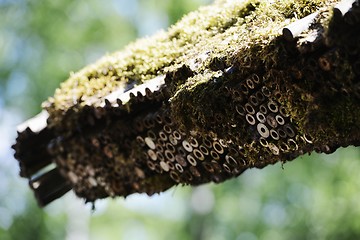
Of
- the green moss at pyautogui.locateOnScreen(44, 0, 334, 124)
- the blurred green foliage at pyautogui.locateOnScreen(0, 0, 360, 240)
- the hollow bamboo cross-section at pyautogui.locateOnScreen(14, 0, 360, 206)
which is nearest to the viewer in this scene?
the hollow bamboo cross-section at pyautogui.locateOnScreen(14, 0, 360, 206)

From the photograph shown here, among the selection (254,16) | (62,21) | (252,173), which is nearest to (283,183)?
(252,173)

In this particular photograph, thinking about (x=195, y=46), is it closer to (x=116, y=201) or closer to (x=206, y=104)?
(x=206, y=104)

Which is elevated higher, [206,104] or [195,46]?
[195,46]

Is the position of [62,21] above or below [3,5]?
below

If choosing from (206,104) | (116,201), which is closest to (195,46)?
(206,104)

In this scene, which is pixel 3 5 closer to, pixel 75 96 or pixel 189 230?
pixel 189 230

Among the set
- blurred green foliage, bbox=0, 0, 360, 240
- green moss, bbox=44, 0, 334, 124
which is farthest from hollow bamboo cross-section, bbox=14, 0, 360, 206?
blurred green foliage, bbox=0, 0, 360, 240

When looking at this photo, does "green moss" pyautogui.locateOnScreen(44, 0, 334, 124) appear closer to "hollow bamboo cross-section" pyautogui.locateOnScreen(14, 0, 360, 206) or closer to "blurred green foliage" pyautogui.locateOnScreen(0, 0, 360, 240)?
"hollow bamboo cross-section" pyautogui.locateOnScreen(14, 0, 360, 206)

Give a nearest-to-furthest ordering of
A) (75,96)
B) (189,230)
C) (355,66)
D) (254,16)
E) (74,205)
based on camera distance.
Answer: (355,66) < (254,16) < (75,96) < (74,205) < (189,230)

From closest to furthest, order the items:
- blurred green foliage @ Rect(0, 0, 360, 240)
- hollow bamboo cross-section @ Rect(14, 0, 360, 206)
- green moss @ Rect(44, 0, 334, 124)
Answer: hollow bamboo cross-section @ Rect(14, 0, 360, 206)
green moss @ Rect(44, 0, 334, 124)
blurred green foliage @ Rect(0, 0, 360, 240)
